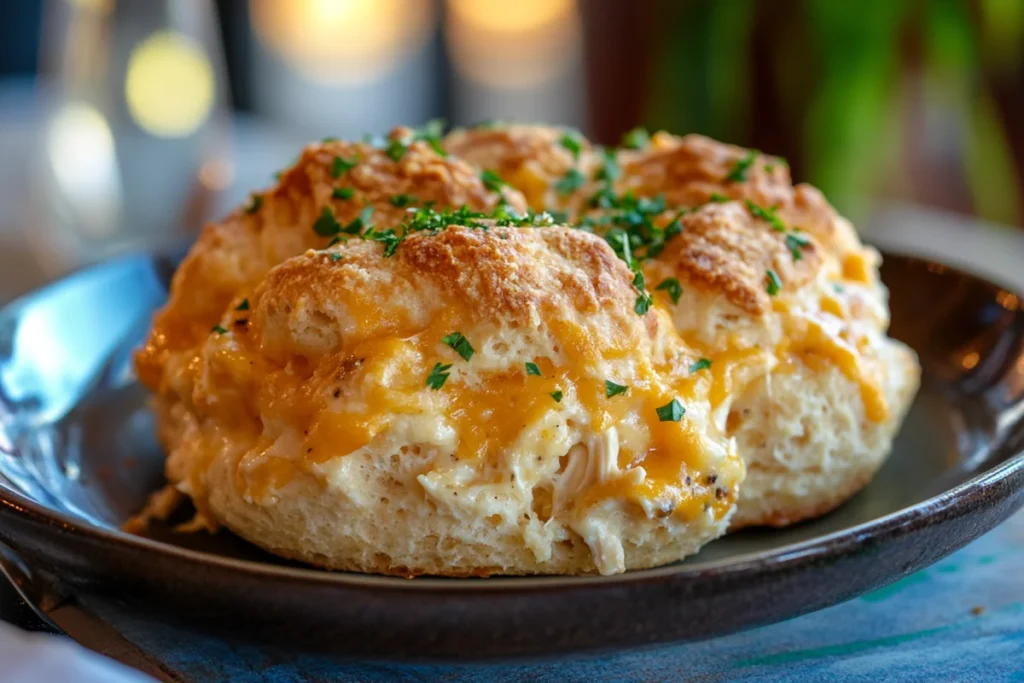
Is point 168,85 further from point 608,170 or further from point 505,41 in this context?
point 505,41

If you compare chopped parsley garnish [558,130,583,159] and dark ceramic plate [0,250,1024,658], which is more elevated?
chopped parsley garnish [558,130,583,159]

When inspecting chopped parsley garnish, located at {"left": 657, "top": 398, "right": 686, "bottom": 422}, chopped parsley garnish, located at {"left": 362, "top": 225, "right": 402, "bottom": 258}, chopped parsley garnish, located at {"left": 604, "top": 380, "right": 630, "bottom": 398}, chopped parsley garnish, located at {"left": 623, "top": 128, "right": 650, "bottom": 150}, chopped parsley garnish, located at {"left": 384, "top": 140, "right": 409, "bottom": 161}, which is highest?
chopped parsley garnish, located at {"left": 384, "top": 140, "right": 409, "bottom": 161}

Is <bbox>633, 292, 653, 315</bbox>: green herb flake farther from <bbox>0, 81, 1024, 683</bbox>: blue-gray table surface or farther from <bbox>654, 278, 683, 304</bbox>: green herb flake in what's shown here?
<bbox>0, 81, 1024, 683</bbox>: blue-gray table surface

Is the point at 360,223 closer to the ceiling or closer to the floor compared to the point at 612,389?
closer to the ceiling

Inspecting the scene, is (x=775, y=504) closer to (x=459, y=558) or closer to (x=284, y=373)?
(x=459, y=558)

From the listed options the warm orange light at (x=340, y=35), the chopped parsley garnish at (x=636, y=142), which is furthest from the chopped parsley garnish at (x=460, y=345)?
the warm orange light at (x=340, y=35)

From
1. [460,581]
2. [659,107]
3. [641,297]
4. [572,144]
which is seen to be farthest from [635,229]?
[659,107]

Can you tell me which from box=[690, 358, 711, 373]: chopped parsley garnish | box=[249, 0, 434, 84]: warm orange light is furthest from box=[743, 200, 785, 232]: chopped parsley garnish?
box=[249, 0, 434, 84]: warm orange light
